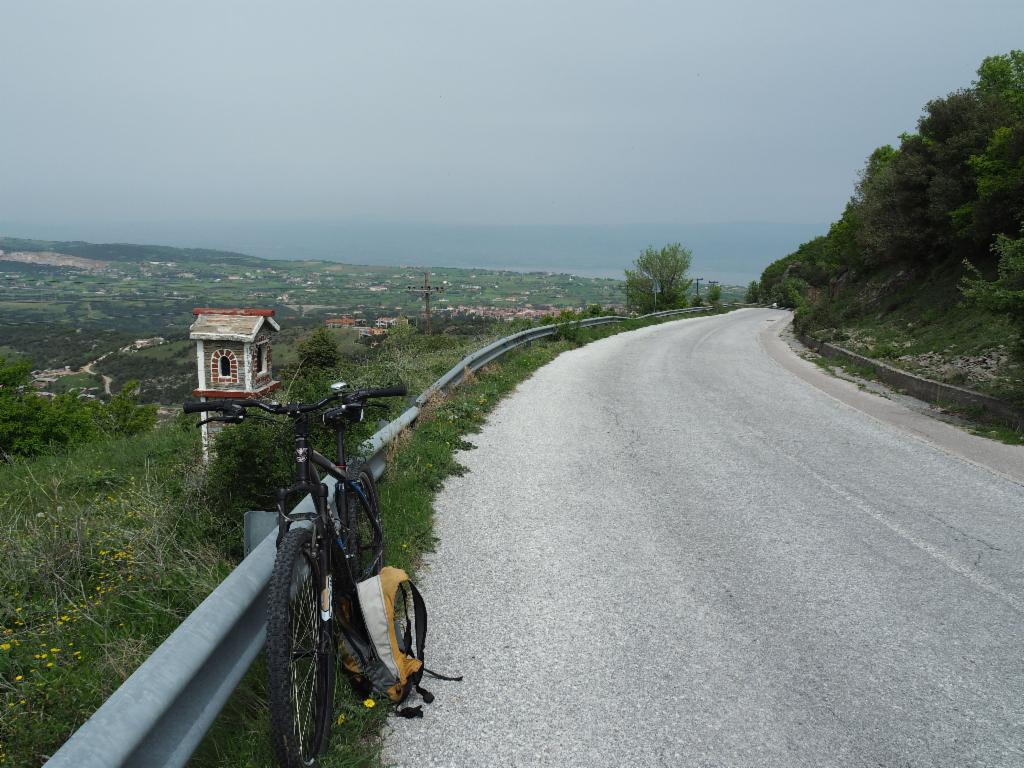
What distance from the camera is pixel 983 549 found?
5.46 m

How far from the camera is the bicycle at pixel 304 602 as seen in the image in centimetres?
250

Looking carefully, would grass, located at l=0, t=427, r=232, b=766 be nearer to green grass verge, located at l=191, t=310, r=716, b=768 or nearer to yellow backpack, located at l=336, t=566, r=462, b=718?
green grass verge, located at l=191, t=310, r=716, b=768

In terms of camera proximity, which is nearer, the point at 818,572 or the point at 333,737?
the point at 333,737

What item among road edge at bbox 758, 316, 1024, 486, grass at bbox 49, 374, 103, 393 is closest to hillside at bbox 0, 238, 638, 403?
grass at bbox 49, 374, 103, 393

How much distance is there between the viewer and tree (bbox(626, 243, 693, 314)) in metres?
65.2

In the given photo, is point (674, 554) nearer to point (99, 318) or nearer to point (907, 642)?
point (907, 642)

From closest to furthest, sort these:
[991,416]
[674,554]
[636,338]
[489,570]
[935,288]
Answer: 1. [489,570]
2. [674,554]
3. [991,416]
4. [935,288]
5. [636,338]

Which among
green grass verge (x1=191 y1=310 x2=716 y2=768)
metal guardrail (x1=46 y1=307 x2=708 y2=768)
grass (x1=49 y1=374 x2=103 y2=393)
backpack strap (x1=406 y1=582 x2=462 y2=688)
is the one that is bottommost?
grass (x1=49 y1=374 x2=103 y2=393)

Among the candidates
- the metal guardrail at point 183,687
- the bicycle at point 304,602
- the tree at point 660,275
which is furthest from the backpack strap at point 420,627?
the tree at point 660,275

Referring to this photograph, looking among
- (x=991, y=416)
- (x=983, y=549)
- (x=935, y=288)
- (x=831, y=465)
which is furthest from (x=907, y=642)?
(x=935, y=288)

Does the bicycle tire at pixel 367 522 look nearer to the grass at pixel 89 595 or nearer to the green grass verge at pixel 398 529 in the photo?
the green grass verge at pixel 398 529

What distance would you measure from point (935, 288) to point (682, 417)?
14550 mm

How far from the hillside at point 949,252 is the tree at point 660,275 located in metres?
34.0

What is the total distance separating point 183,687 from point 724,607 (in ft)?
10.9
